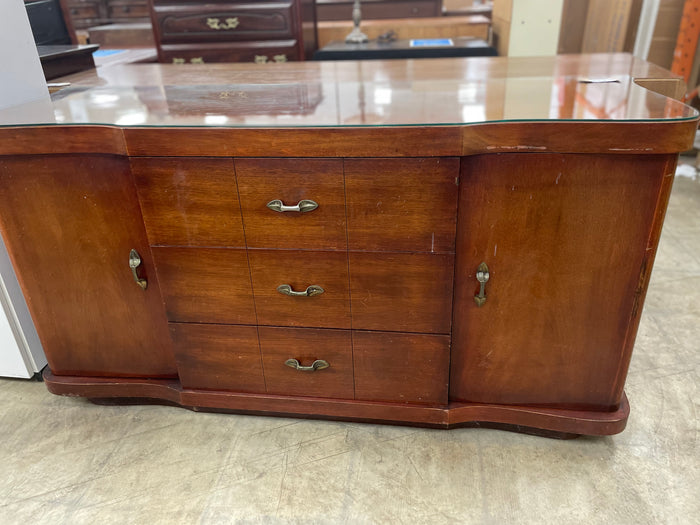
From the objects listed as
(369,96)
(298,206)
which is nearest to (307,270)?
(298,206)

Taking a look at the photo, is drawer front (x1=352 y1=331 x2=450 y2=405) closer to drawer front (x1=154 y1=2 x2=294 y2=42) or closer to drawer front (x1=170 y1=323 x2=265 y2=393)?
drawer front (x1=170 y1=323 x2=265 y2=393)

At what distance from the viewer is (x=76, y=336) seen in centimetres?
128

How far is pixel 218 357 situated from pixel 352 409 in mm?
336

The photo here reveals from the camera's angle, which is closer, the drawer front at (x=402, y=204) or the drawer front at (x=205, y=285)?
the drawer front at (x=402, y=204)

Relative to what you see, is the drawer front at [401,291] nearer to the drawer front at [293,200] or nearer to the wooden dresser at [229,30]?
the drawer front at [293,200]

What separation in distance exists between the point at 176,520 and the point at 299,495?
25 centimetres

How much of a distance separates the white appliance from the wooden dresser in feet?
5.16

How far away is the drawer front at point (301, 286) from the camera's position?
1.08 m

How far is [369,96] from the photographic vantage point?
1.14 m

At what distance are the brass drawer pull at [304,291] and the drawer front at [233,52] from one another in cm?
170

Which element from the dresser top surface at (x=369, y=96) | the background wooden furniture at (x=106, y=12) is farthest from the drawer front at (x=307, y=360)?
the background wooden furniture at (x=106, y=12)

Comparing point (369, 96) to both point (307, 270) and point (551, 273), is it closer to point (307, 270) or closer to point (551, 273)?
point (307, 270)

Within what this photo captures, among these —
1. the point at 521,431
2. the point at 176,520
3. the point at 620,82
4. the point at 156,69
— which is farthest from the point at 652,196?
the point at 156,69

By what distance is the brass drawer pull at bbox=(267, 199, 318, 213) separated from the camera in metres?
1.01
